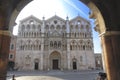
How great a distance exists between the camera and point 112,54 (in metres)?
4.02

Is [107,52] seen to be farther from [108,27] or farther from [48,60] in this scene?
[48,60]

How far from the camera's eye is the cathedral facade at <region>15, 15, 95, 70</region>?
35062mm

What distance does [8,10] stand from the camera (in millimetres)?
4125

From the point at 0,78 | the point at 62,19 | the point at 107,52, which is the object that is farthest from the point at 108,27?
the point at 62,19

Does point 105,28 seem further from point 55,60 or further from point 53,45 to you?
point 55,60

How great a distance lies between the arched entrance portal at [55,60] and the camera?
36.0 metres

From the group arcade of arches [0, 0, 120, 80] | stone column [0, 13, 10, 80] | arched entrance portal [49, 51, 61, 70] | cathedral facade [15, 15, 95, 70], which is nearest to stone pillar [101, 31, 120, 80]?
arcade of arches [0, 0, 120, 80]

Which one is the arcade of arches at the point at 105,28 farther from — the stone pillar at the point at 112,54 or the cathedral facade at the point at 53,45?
the cathedral facade at the point at 53,45

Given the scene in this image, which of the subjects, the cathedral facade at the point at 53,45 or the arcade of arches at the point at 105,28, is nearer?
the arcade of arches at the point at 105,28

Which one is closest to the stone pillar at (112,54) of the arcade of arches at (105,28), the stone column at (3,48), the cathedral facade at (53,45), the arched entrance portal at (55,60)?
the arcade of arches at (105,28)

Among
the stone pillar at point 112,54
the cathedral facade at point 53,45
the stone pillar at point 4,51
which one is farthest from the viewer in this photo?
the cathedral facade at point 53,45

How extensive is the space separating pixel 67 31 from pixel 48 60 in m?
10.0

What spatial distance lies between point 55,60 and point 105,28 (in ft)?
108

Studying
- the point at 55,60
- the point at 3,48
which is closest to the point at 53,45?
the point at 55,60
